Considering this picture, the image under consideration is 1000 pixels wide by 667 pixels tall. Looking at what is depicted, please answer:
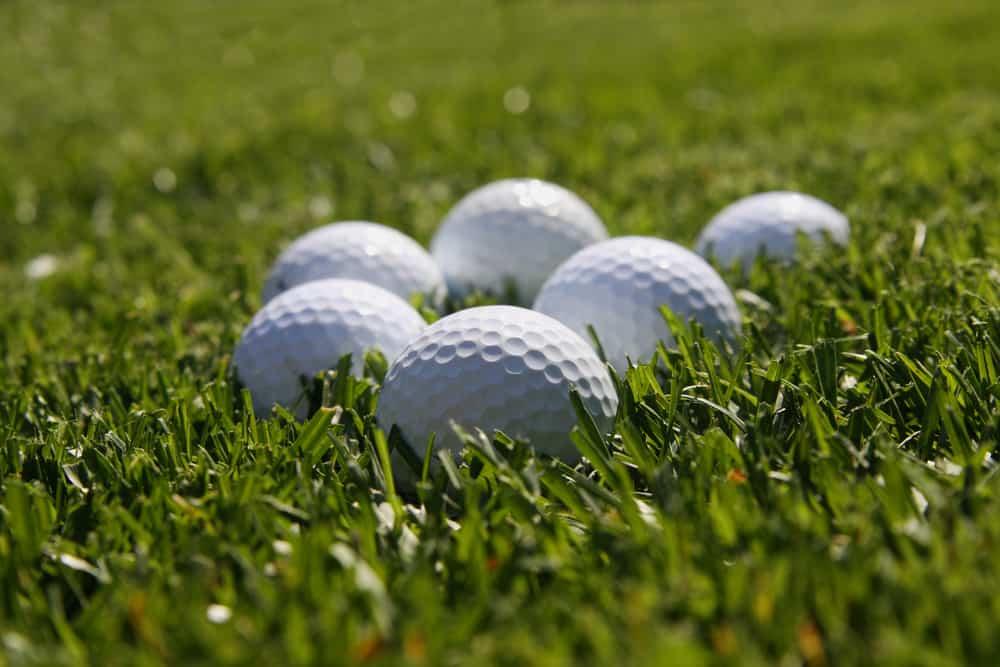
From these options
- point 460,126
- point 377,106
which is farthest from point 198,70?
point 460,126

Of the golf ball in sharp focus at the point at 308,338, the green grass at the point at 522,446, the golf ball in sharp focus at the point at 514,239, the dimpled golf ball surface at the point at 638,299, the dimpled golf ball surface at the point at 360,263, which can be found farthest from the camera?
the golf ball in sharp focus at the point at 514,239

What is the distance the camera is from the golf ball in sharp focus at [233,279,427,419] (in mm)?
2600

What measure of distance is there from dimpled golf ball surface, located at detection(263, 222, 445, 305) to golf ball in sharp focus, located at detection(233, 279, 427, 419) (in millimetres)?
451

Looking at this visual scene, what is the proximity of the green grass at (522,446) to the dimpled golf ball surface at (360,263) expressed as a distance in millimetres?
242

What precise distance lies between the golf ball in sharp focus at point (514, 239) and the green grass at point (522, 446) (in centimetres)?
58

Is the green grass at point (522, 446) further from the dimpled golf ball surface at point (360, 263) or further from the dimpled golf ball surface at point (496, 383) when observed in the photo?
the dimpled golf ball surface at point (360, 263)

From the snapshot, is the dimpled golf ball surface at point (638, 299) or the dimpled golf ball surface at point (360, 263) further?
the dimpled golf ball surface at point (360, 263)

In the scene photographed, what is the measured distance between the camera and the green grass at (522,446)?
1402mm

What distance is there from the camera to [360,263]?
3.23m

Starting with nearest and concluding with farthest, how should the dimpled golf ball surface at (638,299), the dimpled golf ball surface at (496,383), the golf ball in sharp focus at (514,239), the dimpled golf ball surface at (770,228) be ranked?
the dimpled golf ball surface at (496,383) < the dimpled golf ball surface at (638,299) < the dimpled golf ball surface at (770,228) < the golf ball in sharp focus at (514,239)

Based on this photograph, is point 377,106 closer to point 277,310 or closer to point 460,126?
point 460,126

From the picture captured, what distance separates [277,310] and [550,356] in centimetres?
88

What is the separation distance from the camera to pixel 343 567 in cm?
160

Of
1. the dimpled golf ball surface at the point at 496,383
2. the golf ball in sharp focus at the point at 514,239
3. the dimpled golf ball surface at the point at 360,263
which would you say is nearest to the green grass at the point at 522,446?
the dimpled golf ball surface at the point at 496,383
